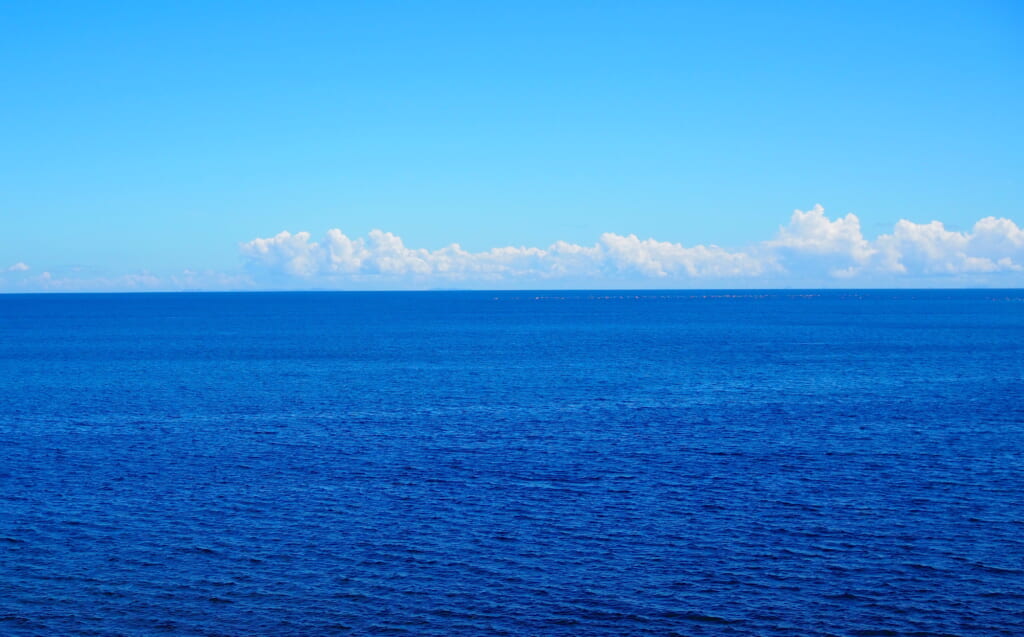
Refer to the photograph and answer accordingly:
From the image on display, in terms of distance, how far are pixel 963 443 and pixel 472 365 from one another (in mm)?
70671

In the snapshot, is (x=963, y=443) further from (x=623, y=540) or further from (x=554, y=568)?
(x=554, y=568)

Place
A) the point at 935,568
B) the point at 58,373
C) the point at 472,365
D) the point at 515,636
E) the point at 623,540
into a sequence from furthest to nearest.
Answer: the point at 472,365 → the point at 58,373 → the point at 623,540 → the point at 935,568 → the point at 515,636

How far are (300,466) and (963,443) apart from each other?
47851 millimetres

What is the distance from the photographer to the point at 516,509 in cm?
4994

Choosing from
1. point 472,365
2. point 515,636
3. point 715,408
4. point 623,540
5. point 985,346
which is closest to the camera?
point 515,636

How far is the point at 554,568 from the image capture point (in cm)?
4134

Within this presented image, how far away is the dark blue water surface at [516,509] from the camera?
3703 centimetres

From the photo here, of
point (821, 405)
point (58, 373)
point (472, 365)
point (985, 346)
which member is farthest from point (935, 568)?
point (985, 346)

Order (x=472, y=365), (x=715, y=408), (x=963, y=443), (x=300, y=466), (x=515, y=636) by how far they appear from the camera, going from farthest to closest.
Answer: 1. (x=472, y=365)
2. (x=715, y=408)
3. (x=963, y=443)
4. (x=300, y=466)
5. (x=515, y=636)

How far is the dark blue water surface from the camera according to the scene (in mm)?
37031

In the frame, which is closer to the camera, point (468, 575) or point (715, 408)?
point (468, 575)

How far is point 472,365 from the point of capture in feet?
407

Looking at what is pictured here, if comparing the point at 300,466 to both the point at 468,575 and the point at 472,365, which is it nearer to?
the point at 468,575

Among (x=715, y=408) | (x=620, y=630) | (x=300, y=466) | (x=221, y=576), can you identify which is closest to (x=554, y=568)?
(x=620, y=630)
